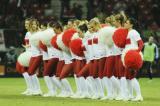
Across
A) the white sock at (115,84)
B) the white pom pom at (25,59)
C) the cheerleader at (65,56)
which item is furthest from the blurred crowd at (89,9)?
→ the white sock at (115,84)

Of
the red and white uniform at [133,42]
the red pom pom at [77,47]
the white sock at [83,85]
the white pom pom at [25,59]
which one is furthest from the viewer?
the white pom pom at [25,59]

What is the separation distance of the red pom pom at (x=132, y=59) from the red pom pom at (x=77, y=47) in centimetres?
220

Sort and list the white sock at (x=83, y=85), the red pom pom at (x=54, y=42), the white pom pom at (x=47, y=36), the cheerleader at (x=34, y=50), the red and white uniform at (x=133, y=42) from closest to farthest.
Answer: the red and white uniform at (x=133, y=42), the white sock at (x=83, y=85), the red pom pom at (x=54, y=42), the white pom pom at (x=47, y=36), the cheerleader at (x=34, y=50)

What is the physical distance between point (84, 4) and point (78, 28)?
70.1 feet

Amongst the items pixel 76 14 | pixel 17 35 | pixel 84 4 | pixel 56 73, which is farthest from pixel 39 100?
pixel 84 4

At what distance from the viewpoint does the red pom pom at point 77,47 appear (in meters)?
20.4

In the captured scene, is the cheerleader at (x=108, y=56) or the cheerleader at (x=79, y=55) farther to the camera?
the cheerleader at (x=79, y=55)

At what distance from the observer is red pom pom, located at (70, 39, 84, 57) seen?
20.4m

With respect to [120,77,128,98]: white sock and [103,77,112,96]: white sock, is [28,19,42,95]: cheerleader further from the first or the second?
[120,77,128,98]: white sock

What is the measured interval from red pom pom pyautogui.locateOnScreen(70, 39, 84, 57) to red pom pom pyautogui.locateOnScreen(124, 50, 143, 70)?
86.6 inches

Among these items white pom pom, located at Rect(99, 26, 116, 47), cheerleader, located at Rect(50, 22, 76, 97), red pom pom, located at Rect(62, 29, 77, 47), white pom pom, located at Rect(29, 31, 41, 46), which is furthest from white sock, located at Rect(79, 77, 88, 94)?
white pom pom, located at Rect(29, 31, 41, 46)

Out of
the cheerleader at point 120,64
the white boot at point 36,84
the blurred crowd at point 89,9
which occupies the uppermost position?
the blurred crowd at point 89,9

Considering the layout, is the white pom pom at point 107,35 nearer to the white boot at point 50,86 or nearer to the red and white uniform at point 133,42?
the red and white uniform at point 133,42

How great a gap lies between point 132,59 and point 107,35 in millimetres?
1395
